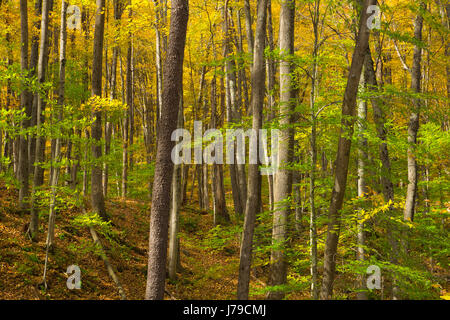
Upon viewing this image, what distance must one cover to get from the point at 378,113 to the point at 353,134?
1673 mm

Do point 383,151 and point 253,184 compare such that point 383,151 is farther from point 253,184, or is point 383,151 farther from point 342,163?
point 253,184

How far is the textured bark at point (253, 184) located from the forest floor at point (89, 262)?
1911mm

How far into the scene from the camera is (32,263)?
871cm

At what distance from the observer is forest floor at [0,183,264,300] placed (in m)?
8.33

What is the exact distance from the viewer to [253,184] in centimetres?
785

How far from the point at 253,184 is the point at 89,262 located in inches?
230

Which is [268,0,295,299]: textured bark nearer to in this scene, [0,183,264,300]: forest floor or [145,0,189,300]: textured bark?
[0,183,264,300]: forest floor

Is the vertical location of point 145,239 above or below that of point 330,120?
below

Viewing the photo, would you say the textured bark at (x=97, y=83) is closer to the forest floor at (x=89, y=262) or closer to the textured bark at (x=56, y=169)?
the forest floor at (x=89, y=262)

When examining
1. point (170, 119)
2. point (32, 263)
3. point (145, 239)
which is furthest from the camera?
point (145, 239)

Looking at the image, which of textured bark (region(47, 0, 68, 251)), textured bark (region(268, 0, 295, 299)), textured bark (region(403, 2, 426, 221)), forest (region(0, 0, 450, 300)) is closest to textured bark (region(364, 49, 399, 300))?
forest (region(0, 0, 450, 300))
